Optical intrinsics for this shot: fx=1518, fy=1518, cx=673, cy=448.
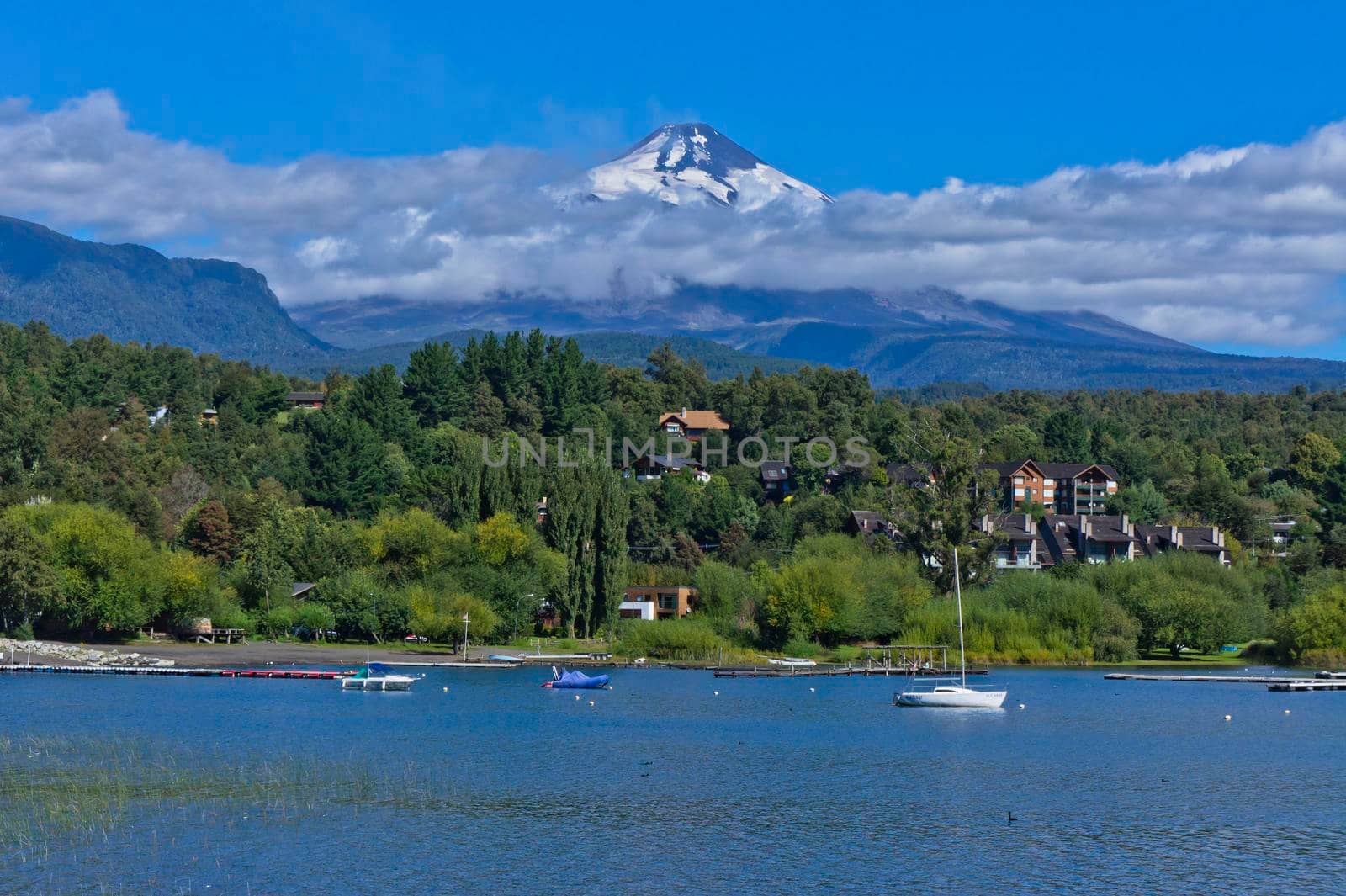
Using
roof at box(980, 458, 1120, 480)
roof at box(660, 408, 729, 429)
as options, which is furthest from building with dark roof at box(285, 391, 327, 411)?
roof at box(980, 458, 1120, 480)

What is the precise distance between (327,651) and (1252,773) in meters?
54.4

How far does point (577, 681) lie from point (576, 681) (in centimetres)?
8

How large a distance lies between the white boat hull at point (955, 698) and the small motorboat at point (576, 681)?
1496 centimetres

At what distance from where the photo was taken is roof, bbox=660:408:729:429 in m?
171

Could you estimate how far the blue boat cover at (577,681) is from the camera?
73.3 meters

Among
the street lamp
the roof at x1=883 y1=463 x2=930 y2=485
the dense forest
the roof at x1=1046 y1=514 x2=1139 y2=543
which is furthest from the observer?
the roof at x1=883 y1=463 x2=930 y2=485

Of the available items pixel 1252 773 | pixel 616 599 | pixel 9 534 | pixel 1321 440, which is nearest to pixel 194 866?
pixel 1252 773

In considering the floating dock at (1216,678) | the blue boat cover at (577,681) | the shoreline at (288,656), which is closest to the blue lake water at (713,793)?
the blue boat cover at (577,681)

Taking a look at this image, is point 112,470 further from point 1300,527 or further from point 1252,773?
point 1300,527

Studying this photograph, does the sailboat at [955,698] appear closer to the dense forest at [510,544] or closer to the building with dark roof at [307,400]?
the dense forest at [510,544]

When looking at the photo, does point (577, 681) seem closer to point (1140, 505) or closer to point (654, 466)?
point (654, 466)

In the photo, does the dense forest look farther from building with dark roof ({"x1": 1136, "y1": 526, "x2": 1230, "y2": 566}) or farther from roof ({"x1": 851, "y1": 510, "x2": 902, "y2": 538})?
building with dark roof ({"x1": 1136, "y1": 526, "x2": 1230, "y2": 566})

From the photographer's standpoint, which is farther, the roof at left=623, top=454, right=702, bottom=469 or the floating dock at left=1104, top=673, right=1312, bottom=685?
the roof at left=623, top=454, right=702, bottom=469

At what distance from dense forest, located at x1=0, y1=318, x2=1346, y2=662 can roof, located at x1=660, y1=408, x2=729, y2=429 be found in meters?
21.8
